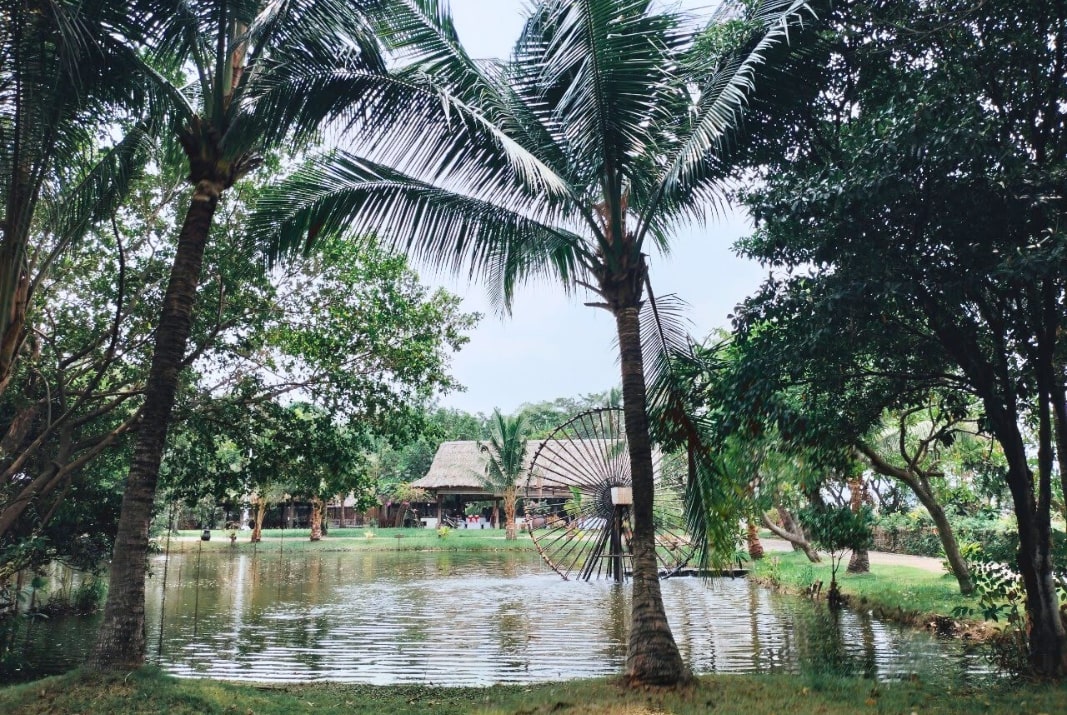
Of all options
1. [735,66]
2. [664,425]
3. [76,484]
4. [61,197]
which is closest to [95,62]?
[61,197]

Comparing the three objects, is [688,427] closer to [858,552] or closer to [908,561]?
[858,552]

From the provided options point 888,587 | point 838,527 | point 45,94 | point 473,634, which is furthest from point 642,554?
point 888,587

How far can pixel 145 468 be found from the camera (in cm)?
645

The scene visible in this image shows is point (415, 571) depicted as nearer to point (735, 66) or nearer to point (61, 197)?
point (61, 197)

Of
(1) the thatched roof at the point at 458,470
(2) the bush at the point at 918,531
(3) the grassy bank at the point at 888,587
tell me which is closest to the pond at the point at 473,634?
(3) the grassy bank at the point at 888,587

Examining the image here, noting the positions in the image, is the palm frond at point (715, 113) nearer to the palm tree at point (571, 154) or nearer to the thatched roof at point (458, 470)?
the palm tree at point (571, 154)

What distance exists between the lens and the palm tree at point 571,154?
22.8 ft

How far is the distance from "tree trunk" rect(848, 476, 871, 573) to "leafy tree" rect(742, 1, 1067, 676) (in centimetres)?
942

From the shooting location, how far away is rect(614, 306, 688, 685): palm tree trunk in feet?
22.0

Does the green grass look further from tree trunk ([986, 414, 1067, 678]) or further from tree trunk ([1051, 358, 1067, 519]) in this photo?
tree trunk ([1051, 358, 1067, 519])

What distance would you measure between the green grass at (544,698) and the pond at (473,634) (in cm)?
138

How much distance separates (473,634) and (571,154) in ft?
25.6

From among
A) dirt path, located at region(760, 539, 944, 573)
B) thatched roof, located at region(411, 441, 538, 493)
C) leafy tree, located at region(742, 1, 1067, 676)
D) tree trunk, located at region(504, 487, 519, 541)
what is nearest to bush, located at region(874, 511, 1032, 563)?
dirt path, located at region(760, 539, 944, 573)

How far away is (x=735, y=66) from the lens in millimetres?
7250
